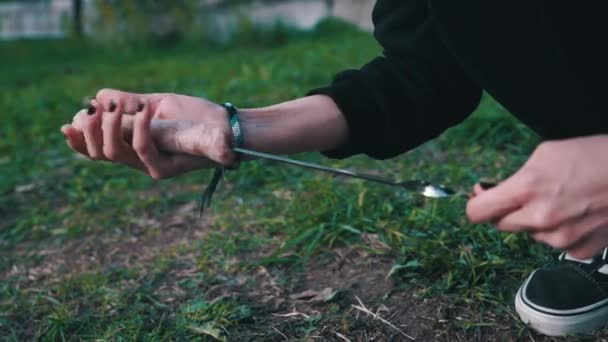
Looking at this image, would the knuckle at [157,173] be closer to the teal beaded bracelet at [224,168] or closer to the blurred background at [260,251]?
the teal beaded bracelet at [224,168]

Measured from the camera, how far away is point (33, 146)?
350cm

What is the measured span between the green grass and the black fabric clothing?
Result: 1.38ft

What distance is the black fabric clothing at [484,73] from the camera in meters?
1.08

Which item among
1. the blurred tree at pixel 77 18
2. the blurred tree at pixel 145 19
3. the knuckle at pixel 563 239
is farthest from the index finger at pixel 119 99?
the blurred tree at pixel 77 18

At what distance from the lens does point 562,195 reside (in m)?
0.90

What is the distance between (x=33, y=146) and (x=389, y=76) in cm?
264

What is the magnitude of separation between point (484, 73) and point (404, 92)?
0.17 metres

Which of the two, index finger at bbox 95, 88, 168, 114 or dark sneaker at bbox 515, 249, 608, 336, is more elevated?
index finger at bbox 95, 88, 168, 114

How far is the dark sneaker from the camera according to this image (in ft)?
4.38

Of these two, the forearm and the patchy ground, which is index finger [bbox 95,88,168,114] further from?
the patchy ground

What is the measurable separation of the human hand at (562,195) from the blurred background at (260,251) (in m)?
0.49

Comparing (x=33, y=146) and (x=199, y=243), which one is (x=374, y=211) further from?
(x=33, y=146)

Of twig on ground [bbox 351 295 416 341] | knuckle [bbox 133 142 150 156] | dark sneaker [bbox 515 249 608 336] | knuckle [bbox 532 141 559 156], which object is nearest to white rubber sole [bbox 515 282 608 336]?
dark sneaker [bbox 515 249 608 336]

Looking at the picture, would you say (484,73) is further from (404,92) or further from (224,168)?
(224,168)
